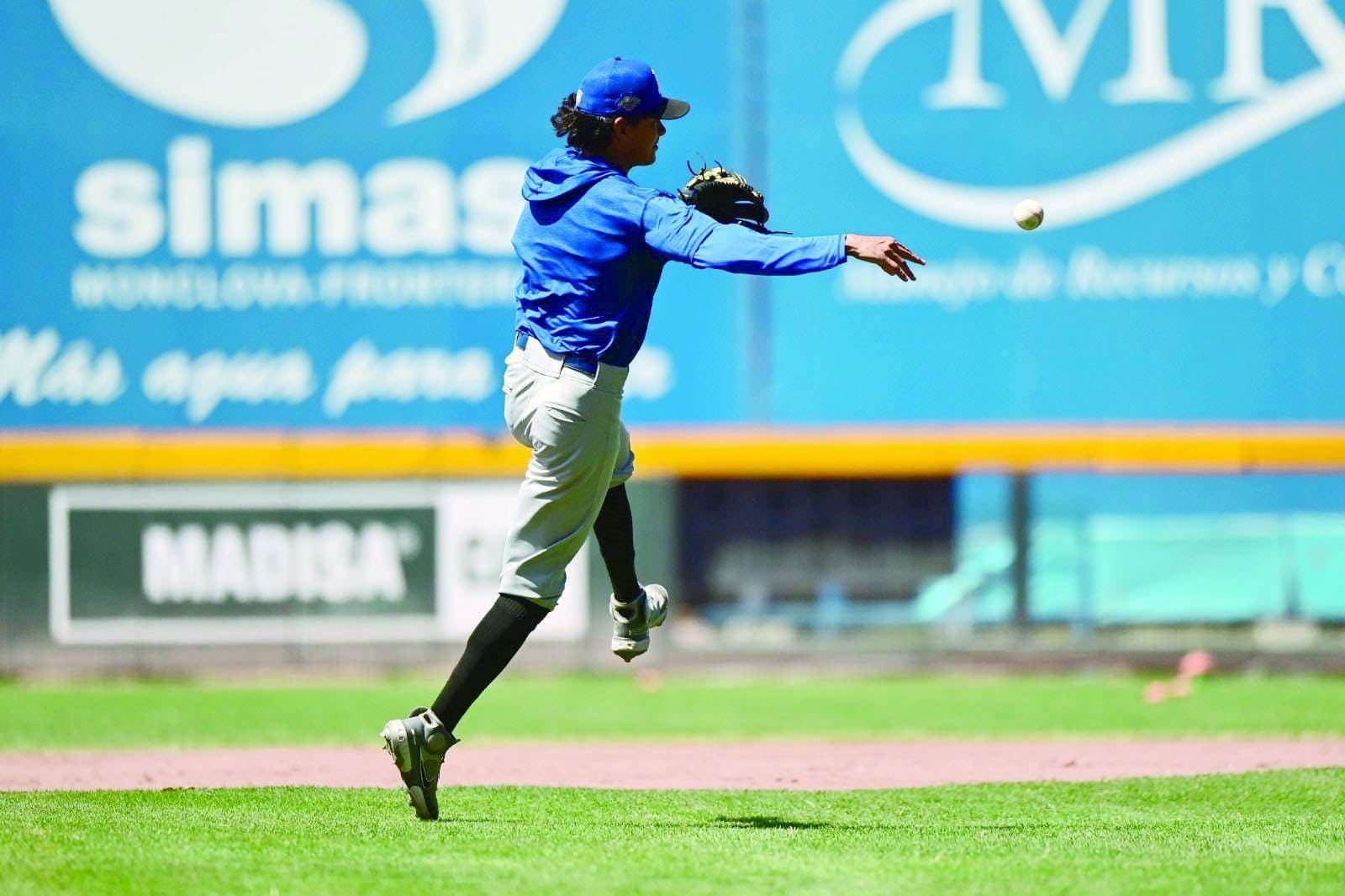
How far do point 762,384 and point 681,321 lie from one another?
23.2 inches

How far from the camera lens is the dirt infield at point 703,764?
6.46 metres

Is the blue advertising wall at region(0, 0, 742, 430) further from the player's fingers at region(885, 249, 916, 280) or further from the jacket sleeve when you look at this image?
the player's fingers at region(885, 249, 916, 280)

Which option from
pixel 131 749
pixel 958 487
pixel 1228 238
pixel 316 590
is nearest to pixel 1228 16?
pixel 1228 238

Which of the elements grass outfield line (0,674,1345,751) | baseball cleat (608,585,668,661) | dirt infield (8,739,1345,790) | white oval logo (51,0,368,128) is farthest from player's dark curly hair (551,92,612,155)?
white oval logo (51,0,368,128)

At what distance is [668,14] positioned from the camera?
36.7 ft

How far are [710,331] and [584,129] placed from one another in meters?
6.00

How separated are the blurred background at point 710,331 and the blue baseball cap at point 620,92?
18.8 ft

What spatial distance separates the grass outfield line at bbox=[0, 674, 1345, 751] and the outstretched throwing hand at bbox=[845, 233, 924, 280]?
408cm

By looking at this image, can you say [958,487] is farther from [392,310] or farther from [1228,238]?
[392,310]

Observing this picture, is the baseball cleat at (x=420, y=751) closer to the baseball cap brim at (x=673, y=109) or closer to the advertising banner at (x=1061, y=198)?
the baseball cap brim at (x=673, y=109)

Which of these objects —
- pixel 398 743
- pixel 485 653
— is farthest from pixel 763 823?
pixel 398 743

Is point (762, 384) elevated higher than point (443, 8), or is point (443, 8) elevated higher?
point (443, 8)

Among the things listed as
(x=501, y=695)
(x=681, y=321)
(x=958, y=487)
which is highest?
(x=681, y=321)

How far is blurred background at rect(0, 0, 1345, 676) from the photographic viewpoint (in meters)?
10.9
